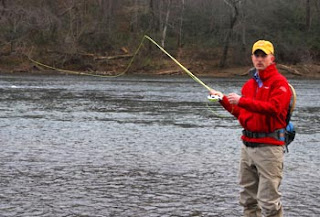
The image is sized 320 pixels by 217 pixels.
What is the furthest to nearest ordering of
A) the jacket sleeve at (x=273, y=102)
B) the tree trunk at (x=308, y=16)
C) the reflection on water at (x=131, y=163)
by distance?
1. the tree trunk at (x=308, y=16)
2. the reflection on water at (x=131, y=163)
3. the jacket sleeve at (x=273, y=102)

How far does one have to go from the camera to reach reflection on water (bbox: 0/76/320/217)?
→ 758 centimetres

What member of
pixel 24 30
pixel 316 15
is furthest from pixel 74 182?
pixel 316 15

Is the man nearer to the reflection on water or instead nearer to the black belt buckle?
the black belt buckle

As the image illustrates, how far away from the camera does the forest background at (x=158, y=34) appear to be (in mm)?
55594

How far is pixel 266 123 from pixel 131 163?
5270mm

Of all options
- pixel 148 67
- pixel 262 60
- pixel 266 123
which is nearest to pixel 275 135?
pixel 266 123

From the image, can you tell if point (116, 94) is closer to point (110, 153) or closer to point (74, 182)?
point (110, 153)

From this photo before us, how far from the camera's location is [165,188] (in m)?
8.56

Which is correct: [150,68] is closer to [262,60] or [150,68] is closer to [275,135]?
[262,60]

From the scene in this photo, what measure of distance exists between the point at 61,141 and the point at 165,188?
17.3 ft

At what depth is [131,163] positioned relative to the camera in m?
10.6

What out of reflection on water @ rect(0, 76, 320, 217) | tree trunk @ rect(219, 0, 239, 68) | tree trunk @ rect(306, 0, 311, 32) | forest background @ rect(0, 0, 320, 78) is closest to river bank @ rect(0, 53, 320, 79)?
forest background @ rect(0, 0, 320, 78)

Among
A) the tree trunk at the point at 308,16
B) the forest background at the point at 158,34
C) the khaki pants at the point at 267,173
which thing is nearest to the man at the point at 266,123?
the khaki pants at the point at 267,173

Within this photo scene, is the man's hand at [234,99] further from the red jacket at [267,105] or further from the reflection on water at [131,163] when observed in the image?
the reflection on water at [131,163]
